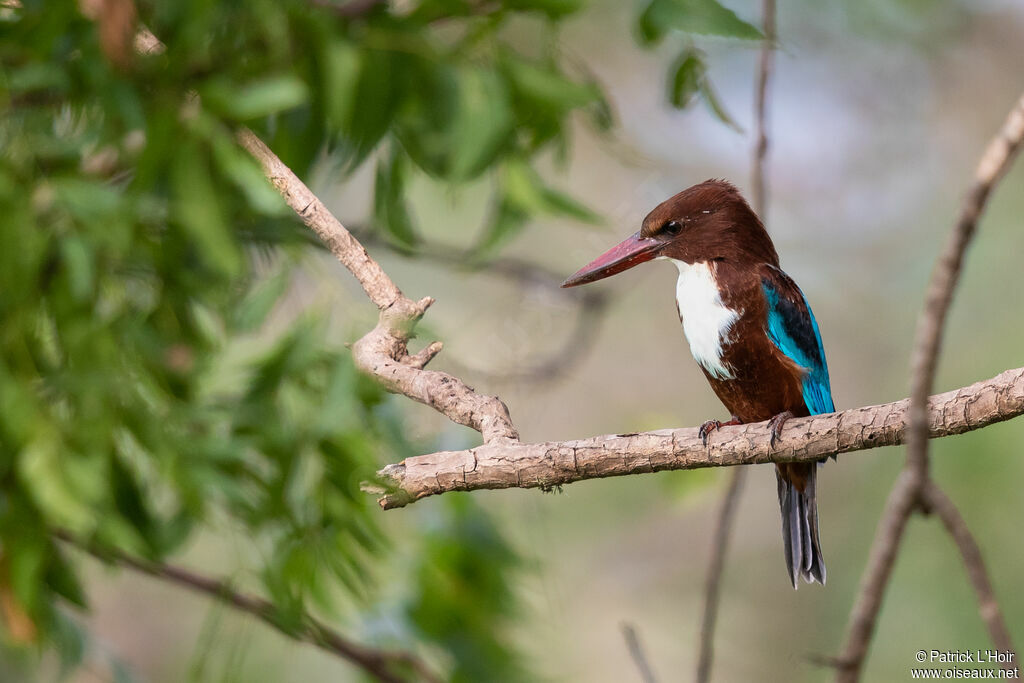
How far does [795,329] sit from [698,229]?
0.22m

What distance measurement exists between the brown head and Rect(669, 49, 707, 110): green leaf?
0.22 metres

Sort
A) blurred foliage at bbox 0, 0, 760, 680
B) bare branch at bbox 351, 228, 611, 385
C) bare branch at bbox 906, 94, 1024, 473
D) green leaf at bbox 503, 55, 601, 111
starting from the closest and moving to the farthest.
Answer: bare branch at bbox 906, 94, 1024, 473
blurred foliage at bbox 0, 0, 760, 680
green leaf at bbox 503, 55, 601, 111
bare branch at bbox 351, 228, 611, 385

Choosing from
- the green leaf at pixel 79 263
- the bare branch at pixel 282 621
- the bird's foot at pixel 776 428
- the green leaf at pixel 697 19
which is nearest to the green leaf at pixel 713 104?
the green leaf at pixel 697 19

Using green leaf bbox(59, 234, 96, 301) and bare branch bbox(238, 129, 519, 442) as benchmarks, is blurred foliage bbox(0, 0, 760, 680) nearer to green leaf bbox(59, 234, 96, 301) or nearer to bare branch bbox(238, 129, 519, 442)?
green leaf bbox(59, 234, 96, 301)

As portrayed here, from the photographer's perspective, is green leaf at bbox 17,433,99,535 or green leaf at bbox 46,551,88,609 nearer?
green leaf at bbox 17,433,99,535

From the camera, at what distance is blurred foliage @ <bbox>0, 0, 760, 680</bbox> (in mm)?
1457

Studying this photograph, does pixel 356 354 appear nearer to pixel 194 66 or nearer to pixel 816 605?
pixel 194 66

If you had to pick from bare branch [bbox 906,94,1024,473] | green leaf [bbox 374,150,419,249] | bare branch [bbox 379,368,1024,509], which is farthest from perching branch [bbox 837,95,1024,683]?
green leaf [bbox 374,150,419,249]

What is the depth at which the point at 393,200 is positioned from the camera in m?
1.76

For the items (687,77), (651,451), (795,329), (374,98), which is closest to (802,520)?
(795,329)

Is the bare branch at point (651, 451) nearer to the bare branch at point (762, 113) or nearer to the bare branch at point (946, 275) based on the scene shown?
the bare branch at point (946, 275)

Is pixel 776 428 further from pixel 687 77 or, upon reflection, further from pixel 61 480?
pixel 61 480

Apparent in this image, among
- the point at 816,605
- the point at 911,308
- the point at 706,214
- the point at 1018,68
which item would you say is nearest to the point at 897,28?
the point at 1018,68

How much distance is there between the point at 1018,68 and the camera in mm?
4699
